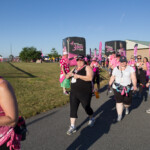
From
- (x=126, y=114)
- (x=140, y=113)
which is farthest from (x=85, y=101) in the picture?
(x=140, y=113)

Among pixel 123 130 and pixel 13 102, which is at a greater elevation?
pixel 13 102

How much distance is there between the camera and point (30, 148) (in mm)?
3455

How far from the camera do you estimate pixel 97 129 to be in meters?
4.39

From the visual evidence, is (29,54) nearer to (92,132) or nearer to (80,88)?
(80,88)

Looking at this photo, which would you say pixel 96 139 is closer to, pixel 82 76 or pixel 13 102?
pixel 82 76

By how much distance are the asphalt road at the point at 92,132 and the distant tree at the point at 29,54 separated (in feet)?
263

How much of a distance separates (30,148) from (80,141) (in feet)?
3.30

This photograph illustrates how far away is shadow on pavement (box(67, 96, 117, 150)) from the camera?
11.8ft

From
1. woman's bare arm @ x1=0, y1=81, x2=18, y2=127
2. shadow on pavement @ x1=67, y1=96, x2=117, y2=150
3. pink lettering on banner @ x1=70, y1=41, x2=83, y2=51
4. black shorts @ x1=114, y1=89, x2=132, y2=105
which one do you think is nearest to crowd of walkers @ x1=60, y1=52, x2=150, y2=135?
black shorts @ x1=114, y1=89, x2=132, y2=105

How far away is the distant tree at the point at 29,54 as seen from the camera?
275 ft

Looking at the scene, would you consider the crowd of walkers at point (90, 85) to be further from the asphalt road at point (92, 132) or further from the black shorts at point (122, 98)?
the asphalt road at point (92, 132)

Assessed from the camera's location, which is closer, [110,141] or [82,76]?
[110,141]

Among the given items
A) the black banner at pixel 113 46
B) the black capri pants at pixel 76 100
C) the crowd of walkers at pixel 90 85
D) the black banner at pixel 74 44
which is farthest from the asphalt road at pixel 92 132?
the black banner at pixel 113 46

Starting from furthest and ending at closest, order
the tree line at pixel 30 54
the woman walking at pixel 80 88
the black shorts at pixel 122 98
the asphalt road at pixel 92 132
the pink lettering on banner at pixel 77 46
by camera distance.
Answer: the tree line at pixel 30 54, the pink lettering on banner at pixel 77 46, the black shorts at pixel 122 98, the woman walking at pixel 80 88, the asphalt road at pixel 92 132
